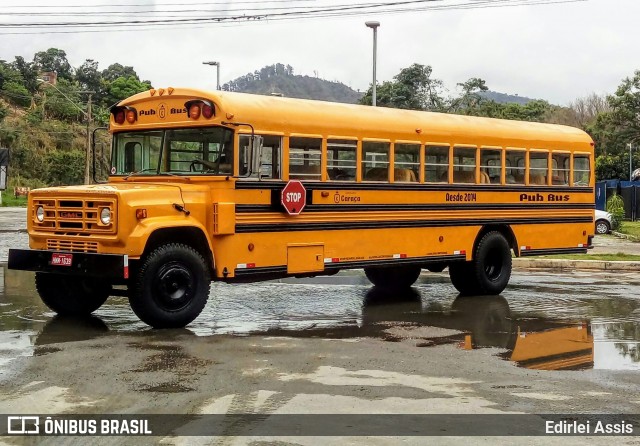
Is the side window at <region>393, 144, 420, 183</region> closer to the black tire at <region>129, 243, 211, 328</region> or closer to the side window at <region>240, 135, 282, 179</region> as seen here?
the side window at <region>240, 135, 282, 179</region>

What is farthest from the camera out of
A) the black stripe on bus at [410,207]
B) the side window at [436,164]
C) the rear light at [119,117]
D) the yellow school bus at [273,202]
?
the side window at [436,164]

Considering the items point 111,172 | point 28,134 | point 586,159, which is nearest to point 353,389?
point 111,172

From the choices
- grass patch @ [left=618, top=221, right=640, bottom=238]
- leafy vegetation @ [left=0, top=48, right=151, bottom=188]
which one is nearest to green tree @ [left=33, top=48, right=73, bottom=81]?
leafy vegetation @ [left=0, top=48, right=151, bottom=188]

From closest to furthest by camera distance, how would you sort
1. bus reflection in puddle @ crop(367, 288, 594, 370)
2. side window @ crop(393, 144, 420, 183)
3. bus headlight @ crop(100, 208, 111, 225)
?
1. bus reflection in puddle @ crop(367, 288, 594, 370)
2. bus headlight @ crop(100, 208, 111, 225)
3. side window @ crop(393, 144, 420, 183)

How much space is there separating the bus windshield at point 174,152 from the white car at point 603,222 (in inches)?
902

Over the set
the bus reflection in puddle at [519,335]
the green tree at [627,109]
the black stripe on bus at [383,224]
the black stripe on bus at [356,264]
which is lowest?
the bus reflection in puddle at [519,335]

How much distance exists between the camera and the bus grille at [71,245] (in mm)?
9887

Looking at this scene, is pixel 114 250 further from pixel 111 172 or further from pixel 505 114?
pixel 505 114

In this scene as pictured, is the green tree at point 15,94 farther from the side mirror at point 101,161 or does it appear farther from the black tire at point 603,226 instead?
the side mirror at point 101,161

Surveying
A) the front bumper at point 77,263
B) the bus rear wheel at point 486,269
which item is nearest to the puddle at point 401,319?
the bus rear wheel at point 486,269

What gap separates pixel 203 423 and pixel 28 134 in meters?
70.7

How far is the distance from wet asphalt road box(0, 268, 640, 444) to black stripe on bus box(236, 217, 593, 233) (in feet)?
3.74

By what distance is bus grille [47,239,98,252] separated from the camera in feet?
32.4

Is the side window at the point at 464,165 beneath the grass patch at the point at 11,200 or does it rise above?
above
